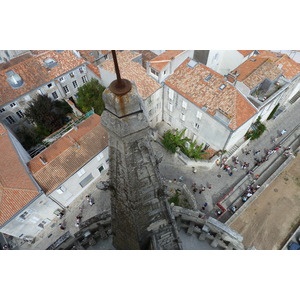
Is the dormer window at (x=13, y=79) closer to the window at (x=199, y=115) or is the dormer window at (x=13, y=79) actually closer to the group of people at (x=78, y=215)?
the group of people at (x=78, y=215)

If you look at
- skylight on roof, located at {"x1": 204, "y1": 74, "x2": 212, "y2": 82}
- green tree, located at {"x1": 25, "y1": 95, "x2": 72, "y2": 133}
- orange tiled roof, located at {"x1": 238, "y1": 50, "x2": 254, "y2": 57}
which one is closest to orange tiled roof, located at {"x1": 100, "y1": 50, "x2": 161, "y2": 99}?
skylight on roof, located at {"x1": 204, "y1": 74, "x2": 212, "y2": 82}

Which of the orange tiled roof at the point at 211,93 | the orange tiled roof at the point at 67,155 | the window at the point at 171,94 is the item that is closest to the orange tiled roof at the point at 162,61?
the orange tiled roof at the point at 211,93

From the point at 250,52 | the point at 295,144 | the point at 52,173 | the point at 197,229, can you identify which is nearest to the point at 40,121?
the point at 52,173

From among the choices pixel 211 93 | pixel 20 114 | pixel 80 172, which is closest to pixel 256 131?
pixel 211 93

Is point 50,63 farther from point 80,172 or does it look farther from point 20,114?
point 80,172

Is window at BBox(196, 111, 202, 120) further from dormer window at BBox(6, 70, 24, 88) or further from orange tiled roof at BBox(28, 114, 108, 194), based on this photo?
dormer window at BBox(6, 70, 24, 88)

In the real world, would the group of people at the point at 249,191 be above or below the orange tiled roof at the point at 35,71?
below

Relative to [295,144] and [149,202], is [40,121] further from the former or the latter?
[295,144]
